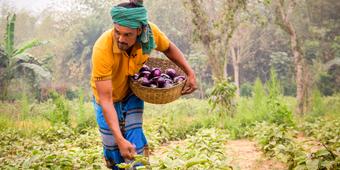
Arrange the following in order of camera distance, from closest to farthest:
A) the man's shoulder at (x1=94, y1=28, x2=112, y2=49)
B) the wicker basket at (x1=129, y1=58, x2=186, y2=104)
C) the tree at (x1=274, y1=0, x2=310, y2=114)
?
the man's shoulder at (x1=94, y1=28, x2=112, y2=49) < the wicker basket at (x1=129, y1=58, x2=186, y2=104) < the tree at (x1=274, y1=0, x2=310, y2=114)

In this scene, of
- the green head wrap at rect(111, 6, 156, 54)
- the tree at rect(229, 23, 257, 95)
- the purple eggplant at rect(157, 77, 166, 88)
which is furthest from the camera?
the tree at rect(229, 23, 257, 95)

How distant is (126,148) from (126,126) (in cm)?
35

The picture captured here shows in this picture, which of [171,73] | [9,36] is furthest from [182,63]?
[9,36]

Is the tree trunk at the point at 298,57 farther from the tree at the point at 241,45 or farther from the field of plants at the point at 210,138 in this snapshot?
the tree at the point at 241,45

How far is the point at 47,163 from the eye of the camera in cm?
324

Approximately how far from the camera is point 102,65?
270cm

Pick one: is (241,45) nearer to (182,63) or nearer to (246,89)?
(246,89)

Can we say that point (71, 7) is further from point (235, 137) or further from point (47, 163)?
point (47, 163)

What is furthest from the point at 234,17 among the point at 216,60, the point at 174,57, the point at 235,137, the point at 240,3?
the point at 174,57

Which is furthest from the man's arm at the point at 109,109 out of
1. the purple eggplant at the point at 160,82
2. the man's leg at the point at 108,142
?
the purple eggplant at the point at 160,82

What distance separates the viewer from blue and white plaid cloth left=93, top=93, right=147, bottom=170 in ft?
9.90

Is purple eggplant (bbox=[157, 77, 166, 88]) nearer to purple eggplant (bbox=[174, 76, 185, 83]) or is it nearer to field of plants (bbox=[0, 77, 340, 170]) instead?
purple eggplant (bbox=[174, 76, 185, 83])

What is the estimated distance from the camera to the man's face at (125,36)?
2.66 metres

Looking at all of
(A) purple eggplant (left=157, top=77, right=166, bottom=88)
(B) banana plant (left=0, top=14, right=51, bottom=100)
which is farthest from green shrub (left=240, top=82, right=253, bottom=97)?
(A) purple eggplant (left=157, top=77, right=166, bottom=88)
